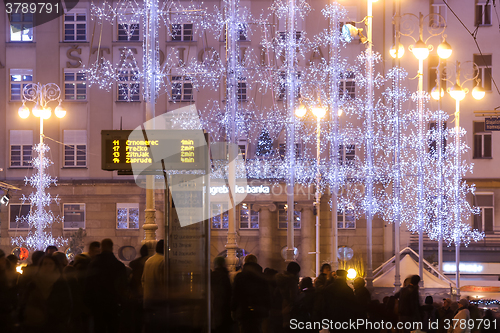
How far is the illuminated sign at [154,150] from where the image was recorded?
7953 millimetres

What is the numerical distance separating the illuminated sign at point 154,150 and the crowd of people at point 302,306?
2.33 metres

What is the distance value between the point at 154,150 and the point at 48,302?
229cm

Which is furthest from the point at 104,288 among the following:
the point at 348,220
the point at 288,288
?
the point at 348,220

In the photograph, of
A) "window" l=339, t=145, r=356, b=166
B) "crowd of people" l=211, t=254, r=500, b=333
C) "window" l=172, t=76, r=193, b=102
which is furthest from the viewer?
"window" l=172, t=76, r=193, b=102

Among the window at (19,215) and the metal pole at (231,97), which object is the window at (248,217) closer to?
the window at (19,215)

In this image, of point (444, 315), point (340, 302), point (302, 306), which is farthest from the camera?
point (444, 315)

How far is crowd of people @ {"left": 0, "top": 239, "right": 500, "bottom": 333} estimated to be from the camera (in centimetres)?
796

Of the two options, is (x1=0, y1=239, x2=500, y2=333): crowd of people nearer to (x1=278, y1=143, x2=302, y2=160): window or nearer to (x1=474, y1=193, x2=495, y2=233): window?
(x1=278, y1=143, x2=302, y2=160): window

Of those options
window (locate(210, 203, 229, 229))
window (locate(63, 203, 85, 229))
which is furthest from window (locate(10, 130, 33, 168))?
window (locate(210, 203, 229, 229))

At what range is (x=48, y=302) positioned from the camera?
25.7 feet

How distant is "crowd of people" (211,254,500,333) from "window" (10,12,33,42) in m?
30.5

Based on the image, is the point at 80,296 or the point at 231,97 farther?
the point at 231,97

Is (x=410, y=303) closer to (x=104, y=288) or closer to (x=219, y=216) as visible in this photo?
(x=104, y=288)

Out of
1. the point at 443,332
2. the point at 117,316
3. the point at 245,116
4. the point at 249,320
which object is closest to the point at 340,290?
the point at 249,320
